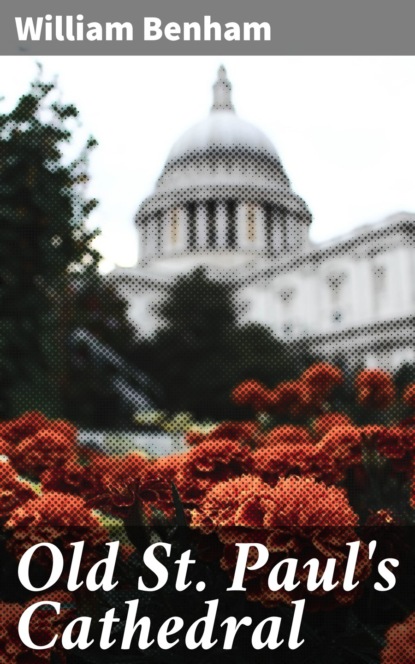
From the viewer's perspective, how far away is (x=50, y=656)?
405mm

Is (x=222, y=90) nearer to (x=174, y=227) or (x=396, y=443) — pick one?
(x=396, y=443)

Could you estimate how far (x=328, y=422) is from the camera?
2.10 ft

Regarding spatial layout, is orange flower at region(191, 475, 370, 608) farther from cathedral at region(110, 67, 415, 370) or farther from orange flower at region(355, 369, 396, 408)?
cathedral at region(110, 67, 415, 370)

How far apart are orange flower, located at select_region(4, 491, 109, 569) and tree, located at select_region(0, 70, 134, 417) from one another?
A: 28.0 inches

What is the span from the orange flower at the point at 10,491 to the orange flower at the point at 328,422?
25 centimetres

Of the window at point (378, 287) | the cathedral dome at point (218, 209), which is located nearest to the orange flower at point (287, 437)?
the cathedral dome at point (218, 209)

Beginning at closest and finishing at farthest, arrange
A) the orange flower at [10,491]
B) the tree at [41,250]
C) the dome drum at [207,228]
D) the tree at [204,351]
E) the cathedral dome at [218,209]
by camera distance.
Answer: the orange flower at [10,491]
the tree at [41,250]
the tree at [204,351]
the cathedral dome at [218,209]
the dome drum at [207,228]

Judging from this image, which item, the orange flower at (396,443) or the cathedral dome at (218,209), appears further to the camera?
the cathedral dome at (218,209)

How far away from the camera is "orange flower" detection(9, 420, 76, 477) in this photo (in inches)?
22.0

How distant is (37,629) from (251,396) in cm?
37

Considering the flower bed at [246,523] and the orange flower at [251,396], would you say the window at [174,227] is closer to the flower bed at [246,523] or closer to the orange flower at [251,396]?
the orange flower at [251,396]

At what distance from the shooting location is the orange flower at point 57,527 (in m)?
0.43

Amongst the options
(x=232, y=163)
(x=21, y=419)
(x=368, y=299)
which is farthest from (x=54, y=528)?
(x=368, y=299)

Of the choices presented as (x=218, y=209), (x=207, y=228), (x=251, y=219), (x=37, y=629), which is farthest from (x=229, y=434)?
(x=207, y=228)
